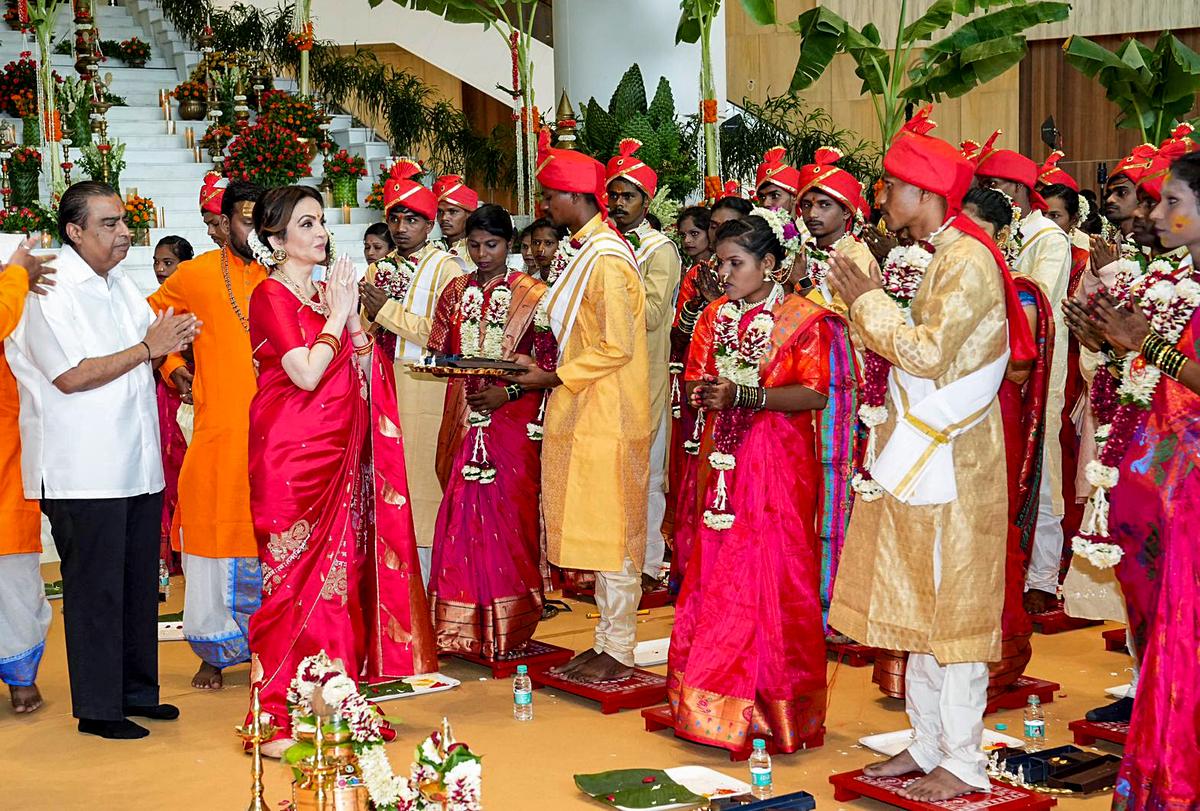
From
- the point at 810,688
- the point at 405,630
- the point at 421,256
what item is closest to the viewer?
the point at 810,688

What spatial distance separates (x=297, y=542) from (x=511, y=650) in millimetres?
1536

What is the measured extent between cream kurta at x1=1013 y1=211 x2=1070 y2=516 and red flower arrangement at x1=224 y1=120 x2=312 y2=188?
7226mm

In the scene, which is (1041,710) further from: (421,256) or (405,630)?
(421,256)

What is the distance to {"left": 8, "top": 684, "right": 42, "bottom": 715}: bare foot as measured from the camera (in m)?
5.86

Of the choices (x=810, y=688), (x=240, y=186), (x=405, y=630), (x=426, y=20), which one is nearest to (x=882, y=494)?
(x=810, y=688)

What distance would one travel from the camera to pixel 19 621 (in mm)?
5832

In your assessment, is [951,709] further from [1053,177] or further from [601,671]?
[1053,177]

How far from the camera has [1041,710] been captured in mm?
5527

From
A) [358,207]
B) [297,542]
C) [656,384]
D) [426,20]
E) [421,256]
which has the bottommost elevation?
[297,542]

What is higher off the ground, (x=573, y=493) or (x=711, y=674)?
(x=573, y=493)

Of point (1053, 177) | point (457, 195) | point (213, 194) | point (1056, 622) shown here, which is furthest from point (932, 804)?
point (1053, 177)

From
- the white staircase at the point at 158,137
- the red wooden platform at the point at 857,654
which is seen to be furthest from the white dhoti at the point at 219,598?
the white staircase at the point at 158,137

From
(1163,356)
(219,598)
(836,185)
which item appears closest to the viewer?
(1163,356)

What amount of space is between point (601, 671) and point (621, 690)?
0.66ft
